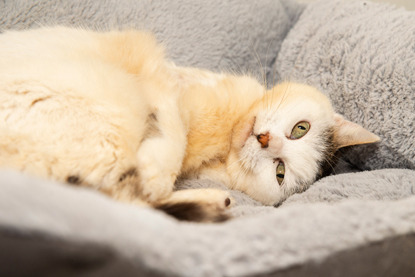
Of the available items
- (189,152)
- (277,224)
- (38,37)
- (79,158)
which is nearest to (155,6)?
(38,37)

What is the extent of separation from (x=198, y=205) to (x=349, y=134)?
2.55ft

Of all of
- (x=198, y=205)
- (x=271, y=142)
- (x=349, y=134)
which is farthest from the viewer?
(x=349, y=134)

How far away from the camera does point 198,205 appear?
890 millimetres

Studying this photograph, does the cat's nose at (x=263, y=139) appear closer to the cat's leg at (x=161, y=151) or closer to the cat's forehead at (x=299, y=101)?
the cat's forehead at (x=299, y=101)

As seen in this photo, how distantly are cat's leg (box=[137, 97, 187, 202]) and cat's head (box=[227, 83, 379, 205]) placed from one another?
0.31 metres

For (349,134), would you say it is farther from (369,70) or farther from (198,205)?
(198,205)

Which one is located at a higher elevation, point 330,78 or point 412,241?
point 330,78

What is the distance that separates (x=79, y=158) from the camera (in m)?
0.80

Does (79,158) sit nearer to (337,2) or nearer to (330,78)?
(330,78)

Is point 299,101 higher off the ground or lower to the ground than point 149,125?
higher

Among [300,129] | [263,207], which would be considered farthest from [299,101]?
[263,207]

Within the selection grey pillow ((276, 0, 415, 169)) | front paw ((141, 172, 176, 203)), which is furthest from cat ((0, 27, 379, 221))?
grey pillow ((276, 0, 415, 169))

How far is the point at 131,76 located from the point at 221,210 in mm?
502

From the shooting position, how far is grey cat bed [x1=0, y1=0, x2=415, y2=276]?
0.49 m
